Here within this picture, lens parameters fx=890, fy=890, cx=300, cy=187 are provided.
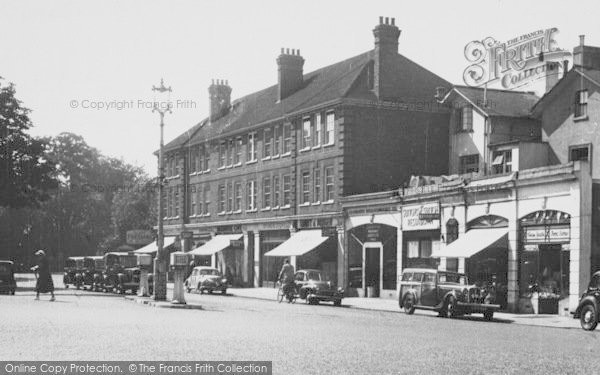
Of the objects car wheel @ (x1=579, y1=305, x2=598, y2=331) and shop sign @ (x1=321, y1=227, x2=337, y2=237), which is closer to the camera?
car wheel @ (x1=579, y1=305, x2=598, y2=331)

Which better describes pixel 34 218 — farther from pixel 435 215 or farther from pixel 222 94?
pixel 435 215

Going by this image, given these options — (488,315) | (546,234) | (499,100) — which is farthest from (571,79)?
(488,315)

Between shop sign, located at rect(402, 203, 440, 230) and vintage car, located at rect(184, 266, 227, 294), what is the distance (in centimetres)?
1044

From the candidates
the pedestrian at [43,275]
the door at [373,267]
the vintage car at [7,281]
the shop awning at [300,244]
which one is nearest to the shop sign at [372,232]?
the door at [373,267]

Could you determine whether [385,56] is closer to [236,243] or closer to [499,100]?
[499,100]

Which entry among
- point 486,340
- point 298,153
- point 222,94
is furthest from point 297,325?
point 222,94

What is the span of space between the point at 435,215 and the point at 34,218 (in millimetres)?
72909

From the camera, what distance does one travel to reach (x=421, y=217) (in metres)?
37.9

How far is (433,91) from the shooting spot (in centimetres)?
4906

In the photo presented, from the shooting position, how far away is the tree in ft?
174

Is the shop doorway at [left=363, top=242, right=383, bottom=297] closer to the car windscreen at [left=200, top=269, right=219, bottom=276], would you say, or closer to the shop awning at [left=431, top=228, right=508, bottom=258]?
the car windscreen at [left=200, top=269, right=219, bottom=276]

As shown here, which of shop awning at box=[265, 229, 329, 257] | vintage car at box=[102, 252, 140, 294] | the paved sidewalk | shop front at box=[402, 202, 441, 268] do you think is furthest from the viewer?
shop awning at box=[265, 229, 329, 257]

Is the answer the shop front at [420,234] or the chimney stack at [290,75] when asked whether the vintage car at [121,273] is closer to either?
the shop front at [420,234]

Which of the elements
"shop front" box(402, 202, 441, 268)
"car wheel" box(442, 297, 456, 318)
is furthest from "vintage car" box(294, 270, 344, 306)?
"car wheel" box(442, 297, 456, 318)
